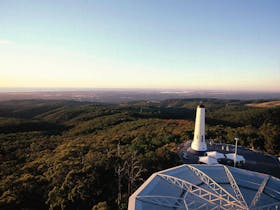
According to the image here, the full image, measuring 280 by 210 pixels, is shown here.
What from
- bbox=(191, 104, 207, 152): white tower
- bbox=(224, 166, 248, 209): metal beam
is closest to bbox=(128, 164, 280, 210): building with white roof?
bbox=(224, 166, 248, 209): metal beam

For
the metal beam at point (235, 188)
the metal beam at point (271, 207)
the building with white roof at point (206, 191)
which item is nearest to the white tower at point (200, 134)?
the building with white roof at point (206, 191)

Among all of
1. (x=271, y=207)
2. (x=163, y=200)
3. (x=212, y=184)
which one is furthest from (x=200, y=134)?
(x=163, y=200)

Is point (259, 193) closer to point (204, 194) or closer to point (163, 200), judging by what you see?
point (204, 194)

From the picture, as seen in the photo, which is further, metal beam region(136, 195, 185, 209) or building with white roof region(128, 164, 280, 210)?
metal beam region(136, 195, 185, 209)

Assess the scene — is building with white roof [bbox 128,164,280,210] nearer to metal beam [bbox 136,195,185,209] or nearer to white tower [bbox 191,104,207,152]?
metal beam [bbox 136,195,185,209]

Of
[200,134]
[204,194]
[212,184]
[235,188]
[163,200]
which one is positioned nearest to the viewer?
[163,200]
